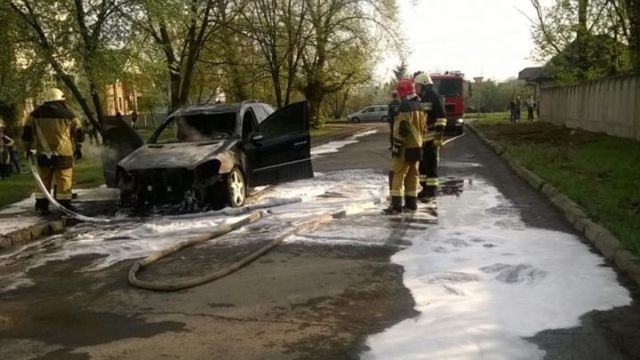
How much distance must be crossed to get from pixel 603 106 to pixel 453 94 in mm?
8806

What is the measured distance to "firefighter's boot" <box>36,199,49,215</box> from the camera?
31.9ft

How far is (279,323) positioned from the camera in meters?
4.76

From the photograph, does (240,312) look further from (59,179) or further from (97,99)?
(97,99)

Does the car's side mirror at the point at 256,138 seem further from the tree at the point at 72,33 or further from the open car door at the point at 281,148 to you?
the tree at the point at 72,33

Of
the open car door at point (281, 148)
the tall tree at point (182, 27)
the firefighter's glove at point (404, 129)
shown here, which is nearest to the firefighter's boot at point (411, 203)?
the firefighter's glove at point (404, 129)

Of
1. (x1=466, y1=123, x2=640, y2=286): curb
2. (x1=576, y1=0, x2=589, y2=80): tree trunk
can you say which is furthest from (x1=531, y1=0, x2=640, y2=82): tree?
(x1=466, y1=123, x2=640, y2=286): curb

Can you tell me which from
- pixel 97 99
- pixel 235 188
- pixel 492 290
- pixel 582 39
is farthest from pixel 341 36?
pixel 492 290

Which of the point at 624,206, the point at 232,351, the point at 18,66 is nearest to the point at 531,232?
the point at 624,206

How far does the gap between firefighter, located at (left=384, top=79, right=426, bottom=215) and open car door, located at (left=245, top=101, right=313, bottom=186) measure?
218cm

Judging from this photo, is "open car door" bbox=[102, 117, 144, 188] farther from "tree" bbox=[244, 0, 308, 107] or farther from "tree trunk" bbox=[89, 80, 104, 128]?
"tree" bbox=[244, 0, 308, 107]

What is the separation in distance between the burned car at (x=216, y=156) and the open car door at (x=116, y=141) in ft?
1.04

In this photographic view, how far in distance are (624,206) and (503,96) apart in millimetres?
65301

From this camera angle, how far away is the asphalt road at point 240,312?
4.27m

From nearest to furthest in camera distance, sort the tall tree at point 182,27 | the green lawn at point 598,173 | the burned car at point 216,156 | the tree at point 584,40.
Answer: the green lawn at point 598,173
the burned car at point 216,156
the tall tree at point 182,27
the tree at point 584,40
